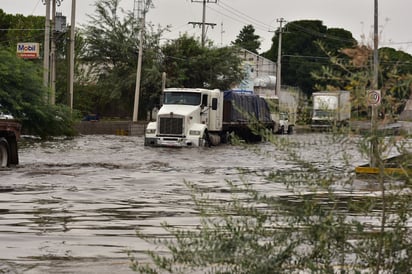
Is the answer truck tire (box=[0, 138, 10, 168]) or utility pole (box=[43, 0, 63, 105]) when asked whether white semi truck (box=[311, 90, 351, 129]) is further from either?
utility pole (box=[43, 0, 63, 105])

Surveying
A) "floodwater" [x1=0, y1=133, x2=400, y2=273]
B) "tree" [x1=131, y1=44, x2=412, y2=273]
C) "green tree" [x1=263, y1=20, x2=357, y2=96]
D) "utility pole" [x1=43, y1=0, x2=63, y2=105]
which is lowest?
"floodwater" [x1=0, y1=133, x2=400, y2=273]

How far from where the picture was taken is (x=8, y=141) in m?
27.0

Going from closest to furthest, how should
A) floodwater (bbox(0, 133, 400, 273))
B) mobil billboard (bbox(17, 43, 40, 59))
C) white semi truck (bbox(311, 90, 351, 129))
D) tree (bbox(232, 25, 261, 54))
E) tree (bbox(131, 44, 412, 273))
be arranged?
tree (bbox(131, 44, 412, 273)) → white semi truck (bbox(311, 90, 351, 129)) → floodwater (bbox(0, 133, 400, 273)) → mobil billboard (bbox(17, 43, 40, 59)) → tree (bbox(232, 25, 261, 54))

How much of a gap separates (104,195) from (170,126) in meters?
22.0

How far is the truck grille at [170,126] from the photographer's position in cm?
4178

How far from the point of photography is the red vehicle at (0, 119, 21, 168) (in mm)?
26156

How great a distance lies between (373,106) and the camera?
21.2ft

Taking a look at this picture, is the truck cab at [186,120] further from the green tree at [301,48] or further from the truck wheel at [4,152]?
the green tree at [301,48]

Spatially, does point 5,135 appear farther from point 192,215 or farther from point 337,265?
point 337,265

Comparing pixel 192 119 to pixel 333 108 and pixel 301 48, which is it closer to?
pixel 333 108

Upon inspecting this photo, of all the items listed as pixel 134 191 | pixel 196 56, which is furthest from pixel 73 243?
pixel 196 56

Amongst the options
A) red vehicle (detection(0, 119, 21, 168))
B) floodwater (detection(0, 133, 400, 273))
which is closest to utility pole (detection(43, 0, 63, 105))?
floodwater (detection(0, 133, 400, 273))

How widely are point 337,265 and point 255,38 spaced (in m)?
161

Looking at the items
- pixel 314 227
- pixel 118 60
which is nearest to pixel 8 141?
pixel 314 227
